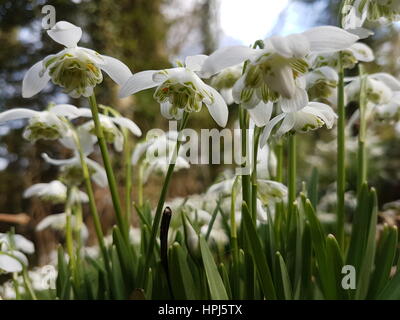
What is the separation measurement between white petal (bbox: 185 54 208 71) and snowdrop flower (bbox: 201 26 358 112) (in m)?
0.09

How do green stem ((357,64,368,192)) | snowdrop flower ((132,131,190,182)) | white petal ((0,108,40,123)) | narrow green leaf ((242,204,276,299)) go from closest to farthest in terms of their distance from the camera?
1. narrow green leaf ((242,204,276,299))
2. white petal ((0,108,40,123))
3. green stem ((357,64,368,192))
4. snowdrop flower ((132,131,190,182))

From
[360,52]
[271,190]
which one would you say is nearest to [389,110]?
[360,52]

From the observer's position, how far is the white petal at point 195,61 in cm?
60

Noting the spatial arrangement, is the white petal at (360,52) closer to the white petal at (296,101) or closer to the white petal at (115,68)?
the white petal at (296,101)

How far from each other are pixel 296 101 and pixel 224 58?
11cm

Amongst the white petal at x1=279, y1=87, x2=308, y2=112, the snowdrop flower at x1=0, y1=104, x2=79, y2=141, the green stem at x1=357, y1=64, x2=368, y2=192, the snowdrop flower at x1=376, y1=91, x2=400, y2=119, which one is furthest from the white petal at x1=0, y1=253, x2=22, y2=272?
the snowdrop flower at x1=376, y1=91, x2=400, y2=119

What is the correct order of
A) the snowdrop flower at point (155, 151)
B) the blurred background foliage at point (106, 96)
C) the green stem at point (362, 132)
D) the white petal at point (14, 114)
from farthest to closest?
the blurred background foliage at point (106, 96) → the snowdrop flower at point (155, 151) → the green stem at point (362, 132) → the white petal at point (14, 114)

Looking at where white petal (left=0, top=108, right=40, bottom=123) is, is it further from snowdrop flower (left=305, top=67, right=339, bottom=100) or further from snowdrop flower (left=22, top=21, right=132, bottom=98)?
snowdrop flower (left=305, top=67, right=339, bottom=100)

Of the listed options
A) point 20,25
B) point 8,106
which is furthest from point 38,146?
point 20,25

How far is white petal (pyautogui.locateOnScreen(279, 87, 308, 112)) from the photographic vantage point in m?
0.53

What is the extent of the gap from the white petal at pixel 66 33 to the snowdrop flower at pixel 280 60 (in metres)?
0.23

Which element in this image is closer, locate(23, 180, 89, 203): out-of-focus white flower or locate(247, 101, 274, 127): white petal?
locate(247, 101, 274, 127): white petal

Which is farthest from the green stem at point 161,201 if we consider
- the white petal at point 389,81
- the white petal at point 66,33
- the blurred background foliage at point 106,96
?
the blurred background foliage at point 106,96
